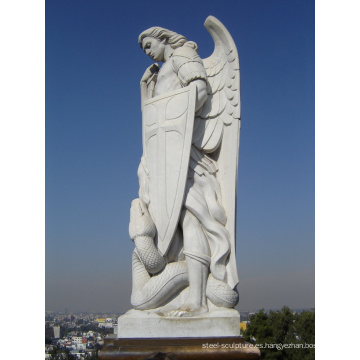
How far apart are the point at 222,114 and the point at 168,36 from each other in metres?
1.11

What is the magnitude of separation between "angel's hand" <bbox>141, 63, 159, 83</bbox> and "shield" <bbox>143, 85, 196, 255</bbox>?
0.64m

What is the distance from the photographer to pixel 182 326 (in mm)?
5316

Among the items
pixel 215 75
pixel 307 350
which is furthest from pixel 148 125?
pixel 307 350

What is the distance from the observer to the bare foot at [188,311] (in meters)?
5.40

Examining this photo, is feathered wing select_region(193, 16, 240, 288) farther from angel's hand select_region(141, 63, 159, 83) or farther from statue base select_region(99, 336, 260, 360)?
statue base select_region(99, 336, 260, 360)

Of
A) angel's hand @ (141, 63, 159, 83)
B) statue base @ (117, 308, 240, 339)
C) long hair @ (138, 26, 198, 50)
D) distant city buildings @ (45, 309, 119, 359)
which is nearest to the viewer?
statue base @ (117, 308, 240, 339)

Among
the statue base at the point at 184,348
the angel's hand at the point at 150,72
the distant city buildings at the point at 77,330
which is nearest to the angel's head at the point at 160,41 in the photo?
the angel's hand at the point at 150,72

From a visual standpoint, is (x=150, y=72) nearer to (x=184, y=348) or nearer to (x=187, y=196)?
(x=187, y=196)

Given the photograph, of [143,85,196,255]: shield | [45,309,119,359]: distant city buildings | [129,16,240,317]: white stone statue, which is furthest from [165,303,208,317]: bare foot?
[45,309,119,359]: distant city buildings

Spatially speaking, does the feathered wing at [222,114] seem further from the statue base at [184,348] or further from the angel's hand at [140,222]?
the statue base at [184,348]

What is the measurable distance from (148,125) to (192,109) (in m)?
0.56

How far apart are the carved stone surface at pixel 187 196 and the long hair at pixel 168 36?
11mm

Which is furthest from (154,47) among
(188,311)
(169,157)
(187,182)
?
(188,311)

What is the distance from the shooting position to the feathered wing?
598cm
